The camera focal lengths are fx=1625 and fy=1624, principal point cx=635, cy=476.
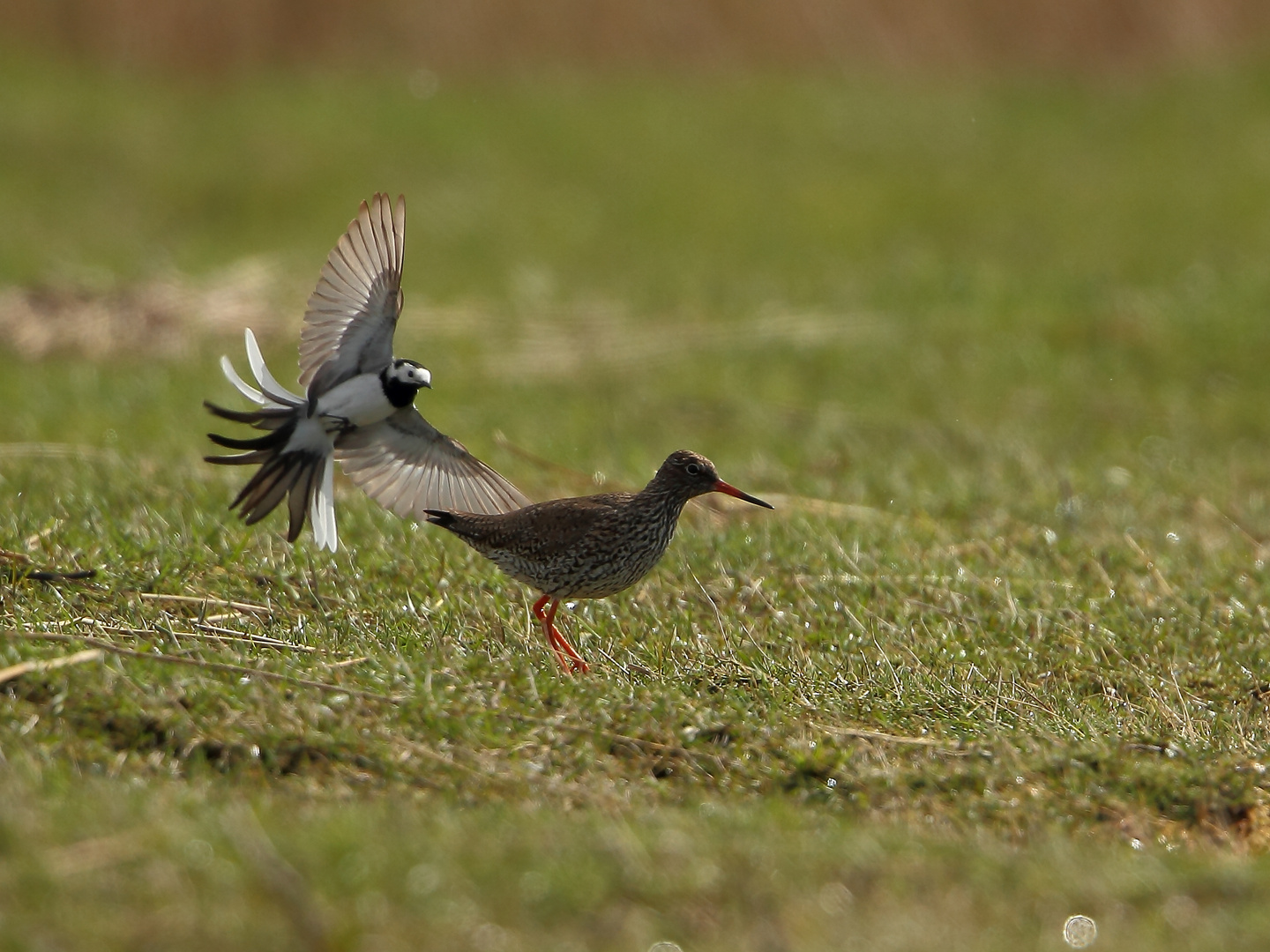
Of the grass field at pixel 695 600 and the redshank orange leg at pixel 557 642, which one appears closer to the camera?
the grass field at pixel 695 600

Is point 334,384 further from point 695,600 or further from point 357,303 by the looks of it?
point 695,600

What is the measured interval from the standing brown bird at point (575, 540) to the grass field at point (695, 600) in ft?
0.79

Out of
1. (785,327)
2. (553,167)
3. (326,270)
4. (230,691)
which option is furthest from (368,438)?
(553,167)

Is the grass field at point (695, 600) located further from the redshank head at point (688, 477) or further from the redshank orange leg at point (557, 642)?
the redshank head at point (688, 477)

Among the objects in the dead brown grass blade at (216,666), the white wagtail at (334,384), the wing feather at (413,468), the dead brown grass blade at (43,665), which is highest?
the white wagtail at (334,384)

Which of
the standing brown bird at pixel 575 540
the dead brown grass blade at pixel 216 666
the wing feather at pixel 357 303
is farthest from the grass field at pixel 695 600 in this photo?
→ the wing feather at pixel 357 303

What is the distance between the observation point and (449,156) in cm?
1736

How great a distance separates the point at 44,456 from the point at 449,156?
9678mm

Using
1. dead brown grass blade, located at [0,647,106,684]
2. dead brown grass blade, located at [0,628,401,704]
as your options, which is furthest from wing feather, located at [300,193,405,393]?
dead brown grass blade, located at [0,647,106,684]

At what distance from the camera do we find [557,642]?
230 inches

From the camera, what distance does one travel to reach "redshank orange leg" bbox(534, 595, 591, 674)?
219 inches

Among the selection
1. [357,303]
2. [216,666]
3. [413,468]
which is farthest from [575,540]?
[216,666]

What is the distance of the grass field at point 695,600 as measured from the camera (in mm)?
3811

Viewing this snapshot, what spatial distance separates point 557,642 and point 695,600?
74 cm
